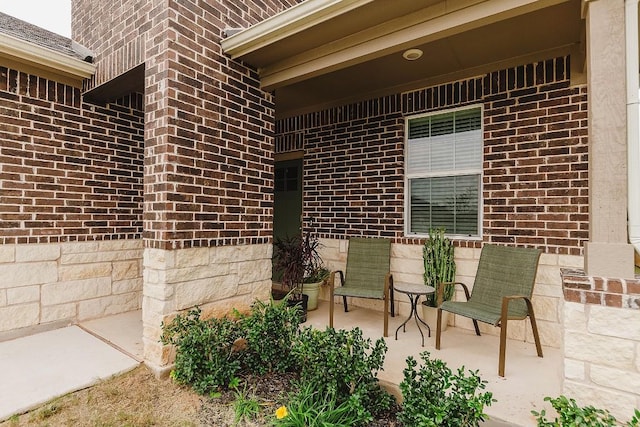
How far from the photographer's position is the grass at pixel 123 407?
208cm

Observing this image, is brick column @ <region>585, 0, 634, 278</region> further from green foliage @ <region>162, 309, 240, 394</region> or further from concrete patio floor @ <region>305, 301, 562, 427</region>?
green foliage @ <region>162, 309, 240, 394</region>

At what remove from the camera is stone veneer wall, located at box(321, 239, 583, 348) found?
3.06m

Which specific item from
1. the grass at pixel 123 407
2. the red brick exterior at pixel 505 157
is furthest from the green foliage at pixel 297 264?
the grass at pixel 123 407

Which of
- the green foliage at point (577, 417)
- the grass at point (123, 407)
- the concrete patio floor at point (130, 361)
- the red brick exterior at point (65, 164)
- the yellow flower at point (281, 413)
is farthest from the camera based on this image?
the red brick exterior at point (65, 164)

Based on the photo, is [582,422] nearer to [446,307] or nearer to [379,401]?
[379,401]

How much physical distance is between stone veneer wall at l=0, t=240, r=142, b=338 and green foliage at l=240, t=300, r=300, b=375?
2.10 meters

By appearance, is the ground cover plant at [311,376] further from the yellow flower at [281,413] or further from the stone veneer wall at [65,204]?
the stone veneer wall at [65,204]

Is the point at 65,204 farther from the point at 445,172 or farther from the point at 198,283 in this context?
the point at 445,172

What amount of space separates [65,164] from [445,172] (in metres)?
4.07

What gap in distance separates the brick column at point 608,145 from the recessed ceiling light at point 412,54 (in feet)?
4.78

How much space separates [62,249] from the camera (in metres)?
3.48

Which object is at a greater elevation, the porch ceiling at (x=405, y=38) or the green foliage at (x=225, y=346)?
the porch ceiling at (x=405, y=38)

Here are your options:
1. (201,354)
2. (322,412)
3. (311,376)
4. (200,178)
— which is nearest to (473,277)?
(311,376)

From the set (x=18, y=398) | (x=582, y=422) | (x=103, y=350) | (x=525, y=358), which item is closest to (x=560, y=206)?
(x=525, y=358)
